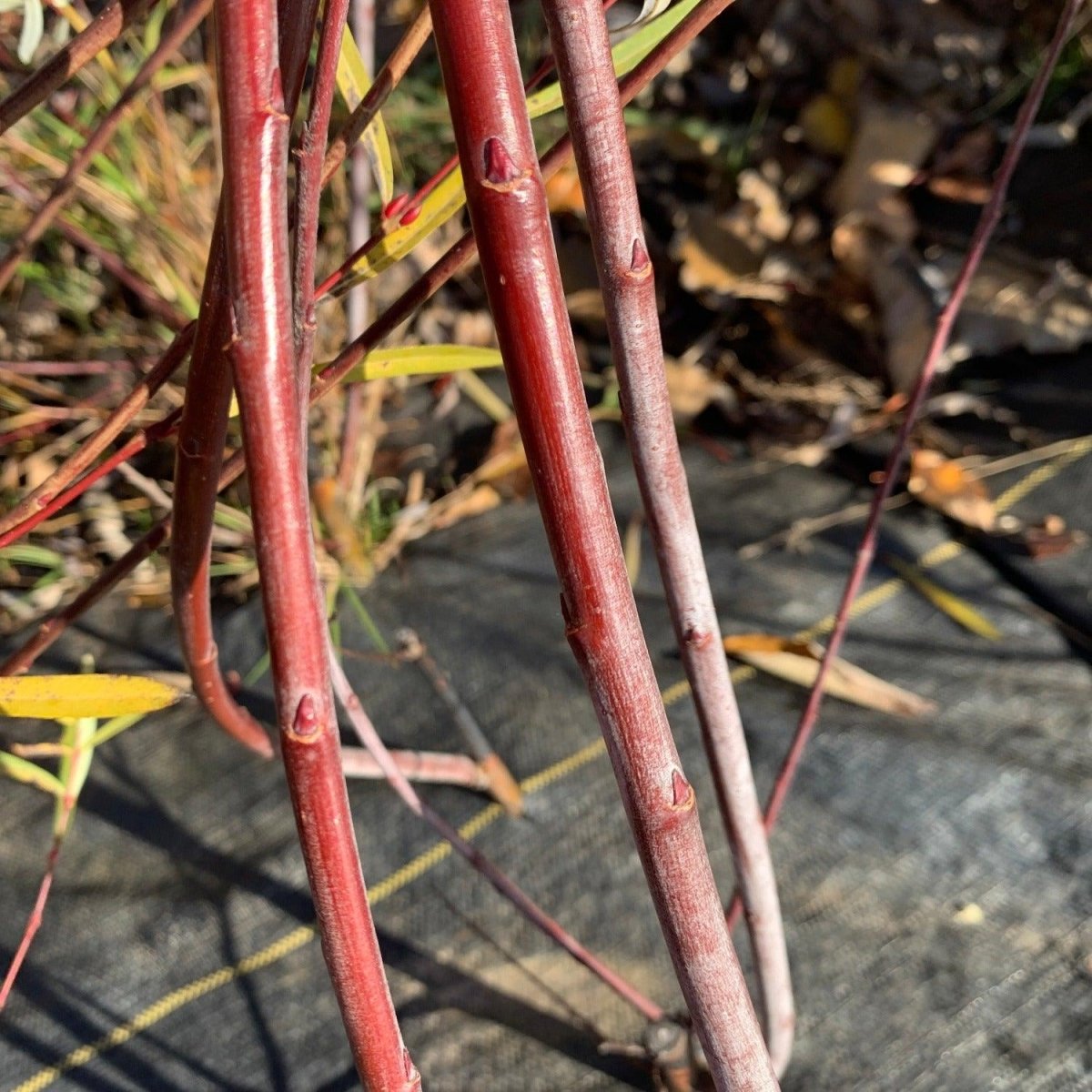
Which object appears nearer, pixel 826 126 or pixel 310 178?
pixel 310 178

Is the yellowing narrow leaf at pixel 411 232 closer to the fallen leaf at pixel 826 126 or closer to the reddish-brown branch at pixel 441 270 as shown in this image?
the reddish-brown branch at pixel 441 270

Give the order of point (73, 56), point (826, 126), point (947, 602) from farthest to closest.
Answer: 1. point (826, 126)
2. point (947, 602)
3. point (73, 56)

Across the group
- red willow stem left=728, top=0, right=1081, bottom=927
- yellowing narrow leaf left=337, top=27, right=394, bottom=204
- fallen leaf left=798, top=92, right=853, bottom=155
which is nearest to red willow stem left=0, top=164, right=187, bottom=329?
yellowing narrow leaf left=337, top=27, right=394, bottom=204

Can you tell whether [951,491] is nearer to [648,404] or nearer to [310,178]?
[648,404]

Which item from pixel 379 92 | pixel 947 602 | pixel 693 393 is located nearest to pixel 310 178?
pixel 379 92

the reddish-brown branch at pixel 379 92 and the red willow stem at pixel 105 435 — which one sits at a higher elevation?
the reddish-brown branch at pixel 379 92

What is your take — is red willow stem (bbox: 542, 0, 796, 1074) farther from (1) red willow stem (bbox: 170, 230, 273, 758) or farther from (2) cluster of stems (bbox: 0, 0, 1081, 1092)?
(1) red willow stem (bbox: 170, 230, 273, 758)

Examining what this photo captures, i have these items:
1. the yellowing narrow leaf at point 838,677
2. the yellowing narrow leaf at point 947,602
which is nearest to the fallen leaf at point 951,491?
the yellowing narrow leaf at point 947,602
